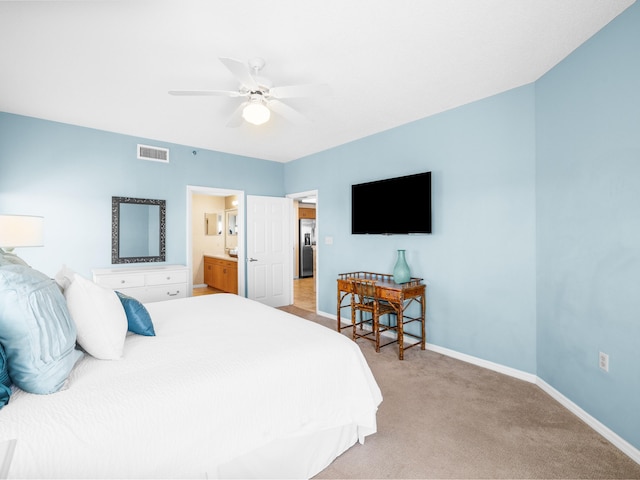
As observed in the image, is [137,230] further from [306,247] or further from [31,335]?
[306,247]

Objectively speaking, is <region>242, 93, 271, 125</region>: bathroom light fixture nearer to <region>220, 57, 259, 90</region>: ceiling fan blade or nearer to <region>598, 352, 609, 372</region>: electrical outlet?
<region>220, 57, 259, 90</region>: ceiling fan blade

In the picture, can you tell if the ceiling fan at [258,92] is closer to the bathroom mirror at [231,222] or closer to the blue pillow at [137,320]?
the blue pillow at [137,320]

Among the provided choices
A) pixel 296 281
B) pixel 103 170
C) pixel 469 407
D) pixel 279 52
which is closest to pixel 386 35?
pixel 279 52

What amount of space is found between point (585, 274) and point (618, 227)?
41 cm

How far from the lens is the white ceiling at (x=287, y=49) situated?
1.88m

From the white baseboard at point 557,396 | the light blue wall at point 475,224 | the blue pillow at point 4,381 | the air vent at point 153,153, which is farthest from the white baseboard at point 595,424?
the air vent at point 153,153

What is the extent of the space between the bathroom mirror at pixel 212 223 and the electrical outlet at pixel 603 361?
7056mm

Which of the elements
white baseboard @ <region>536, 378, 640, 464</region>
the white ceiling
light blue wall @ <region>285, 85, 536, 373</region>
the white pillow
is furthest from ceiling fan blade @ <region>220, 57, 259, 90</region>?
white baseboard @ <region>536, 378, 640, 464</region>

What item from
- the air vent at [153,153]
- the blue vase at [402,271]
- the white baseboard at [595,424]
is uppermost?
the air vent at [153,153]

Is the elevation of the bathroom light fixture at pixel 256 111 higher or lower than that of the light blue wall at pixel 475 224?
higher

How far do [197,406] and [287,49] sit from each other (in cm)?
226

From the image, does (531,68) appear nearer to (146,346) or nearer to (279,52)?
(279,52)

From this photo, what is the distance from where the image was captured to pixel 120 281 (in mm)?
3658

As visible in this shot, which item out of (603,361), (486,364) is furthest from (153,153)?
(603,361)
